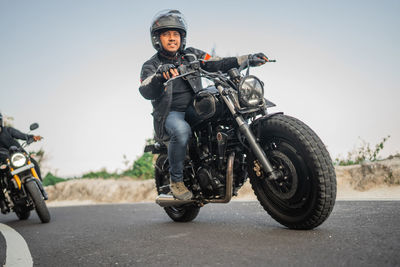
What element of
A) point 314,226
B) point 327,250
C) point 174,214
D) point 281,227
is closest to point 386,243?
point 327,250

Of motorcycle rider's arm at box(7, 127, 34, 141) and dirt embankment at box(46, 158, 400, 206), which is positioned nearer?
dirt embankment at box(46, 158, 400, 206)

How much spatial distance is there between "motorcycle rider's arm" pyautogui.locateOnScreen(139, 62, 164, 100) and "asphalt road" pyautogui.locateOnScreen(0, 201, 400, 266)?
4.65ft

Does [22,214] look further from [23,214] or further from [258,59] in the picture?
[258,59]

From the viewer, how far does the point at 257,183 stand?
130 inches

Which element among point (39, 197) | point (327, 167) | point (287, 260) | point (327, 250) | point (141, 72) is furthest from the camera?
point (39, 197)

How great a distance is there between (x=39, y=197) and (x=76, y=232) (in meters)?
1.84

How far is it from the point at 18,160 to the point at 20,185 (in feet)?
1.54

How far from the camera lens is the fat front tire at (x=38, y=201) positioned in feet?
18.0

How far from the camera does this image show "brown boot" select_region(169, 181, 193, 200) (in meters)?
3.72

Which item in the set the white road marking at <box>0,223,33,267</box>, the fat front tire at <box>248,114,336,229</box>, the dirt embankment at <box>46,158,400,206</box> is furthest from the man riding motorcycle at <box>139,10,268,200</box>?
the dirt embankment at <box>46,158,400,206</box>

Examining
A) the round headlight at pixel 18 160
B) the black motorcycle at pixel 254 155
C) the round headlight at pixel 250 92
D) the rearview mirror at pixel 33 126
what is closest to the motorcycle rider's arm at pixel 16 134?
the rearview mirror at pixel 33 126

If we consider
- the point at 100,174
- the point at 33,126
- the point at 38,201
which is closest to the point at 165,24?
the point at 38,201

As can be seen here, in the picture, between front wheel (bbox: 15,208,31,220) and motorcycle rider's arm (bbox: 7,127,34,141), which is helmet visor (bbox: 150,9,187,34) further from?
motorcycle rider's arm (bbox: 7,127,34,141)

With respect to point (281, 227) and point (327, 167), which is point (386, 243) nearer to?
point (327, 167)
